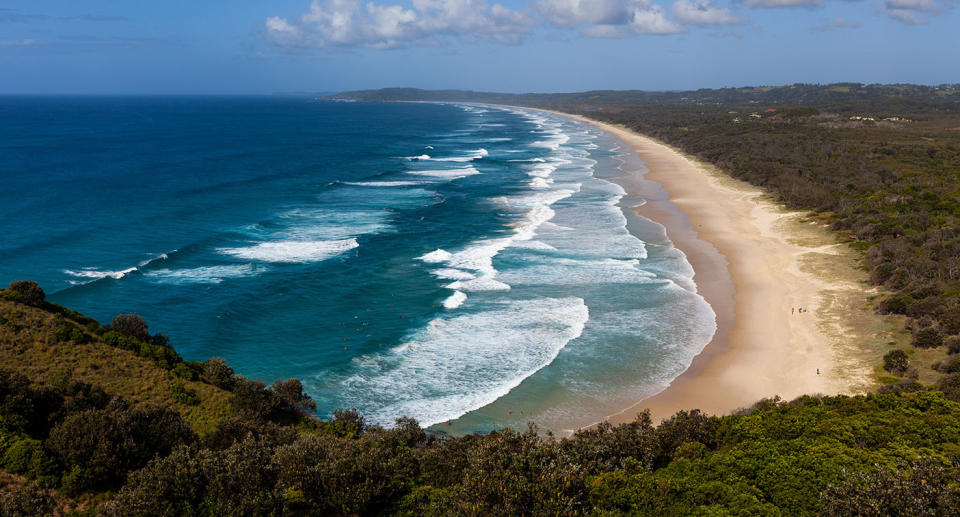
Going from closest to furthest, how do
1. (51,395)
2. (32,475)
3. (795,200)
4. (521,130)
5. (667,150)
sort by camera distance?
(32,475) < (51,395) < (795,200) < (667,150) < (521,130)

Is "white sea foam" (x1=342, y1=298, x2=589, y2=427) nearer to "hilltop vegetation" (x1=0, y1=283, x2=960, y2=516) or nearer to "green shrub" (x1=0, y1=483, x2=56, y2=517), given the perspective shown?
"hilltop vegetation" (x1=0, y1=283, x2=960, y2=516)

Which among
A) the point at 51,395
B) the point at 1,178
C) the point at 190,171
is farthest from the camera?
the point at 190,171

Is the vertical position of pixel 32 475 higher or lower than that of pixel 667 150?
lower

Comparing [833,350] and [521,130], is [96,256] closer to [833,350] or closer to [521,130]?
[833,350]

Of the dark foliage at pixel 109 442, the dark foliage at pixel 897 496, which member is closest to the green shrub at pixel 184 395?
the dark foliage at pixel 109 442

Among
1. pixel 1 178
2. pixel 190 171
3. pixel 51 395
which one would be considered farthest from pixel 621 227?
pixel 1 178

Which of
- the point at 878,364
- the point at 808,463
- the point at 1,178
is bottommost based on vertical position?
the point at 878,364

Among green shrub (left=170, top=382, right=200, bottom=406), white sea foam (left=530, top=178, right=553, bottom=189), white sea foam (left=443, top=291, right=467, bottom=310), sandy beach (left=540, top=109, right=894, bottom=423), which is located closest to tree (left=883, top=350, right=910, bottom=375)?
sandy beach (left=540, top=109, right=894, bottom=423)

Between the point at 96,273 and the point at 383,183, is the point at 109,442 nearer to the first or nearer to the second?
the point at 96,273
